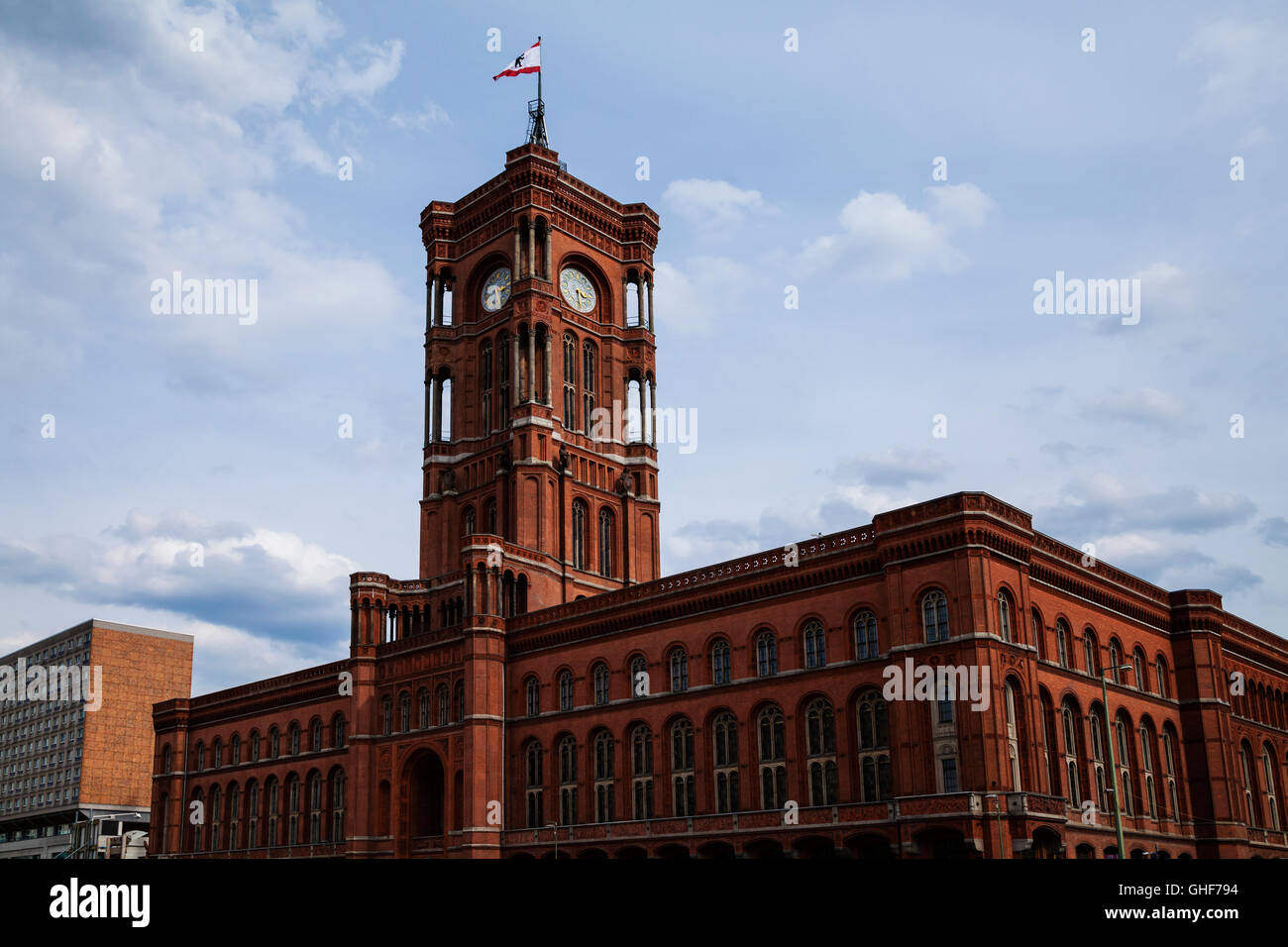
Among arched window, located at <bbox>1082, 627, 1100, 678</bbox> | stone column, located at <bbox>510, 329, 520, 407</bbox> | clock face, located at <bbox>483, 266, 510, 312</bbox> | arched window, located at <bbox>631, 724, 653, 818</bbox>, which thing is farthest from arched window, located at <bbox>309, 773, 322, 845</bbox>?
arched window, located at <bbox>1082, 627, 1100, 678</bbox>

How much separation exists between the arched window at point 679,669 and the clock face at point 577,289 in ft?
120

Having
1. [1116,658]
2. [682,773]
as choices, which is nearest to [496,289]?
[682,773]

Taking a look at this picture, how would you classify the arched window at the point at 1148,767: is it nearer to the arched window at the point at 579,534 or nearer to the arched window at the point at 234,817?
the arched window at the point at 579,534

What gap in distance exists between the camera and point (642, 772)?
217 ft

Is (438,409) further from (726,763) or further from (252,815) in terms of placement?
(726,763)

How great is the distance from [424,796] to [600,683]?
55.9ft

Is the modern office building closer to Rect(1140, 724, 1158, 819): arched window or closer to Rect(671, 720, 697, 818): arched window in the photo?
Rect(671, 720, 697, 818): arched window

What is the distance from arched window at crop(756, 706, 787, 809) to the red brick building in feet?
0.52

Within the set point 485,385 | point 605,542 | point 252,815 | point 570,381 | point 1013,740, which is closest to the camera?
point 1013,740

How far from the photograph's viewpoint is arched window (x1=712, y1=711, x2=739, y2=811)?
203 feet

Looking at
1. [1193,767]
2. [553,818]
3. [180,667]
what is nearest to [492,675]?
[553,818]

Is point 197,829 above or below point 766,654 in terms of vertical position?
below

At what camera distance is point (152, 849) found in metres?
99.8
